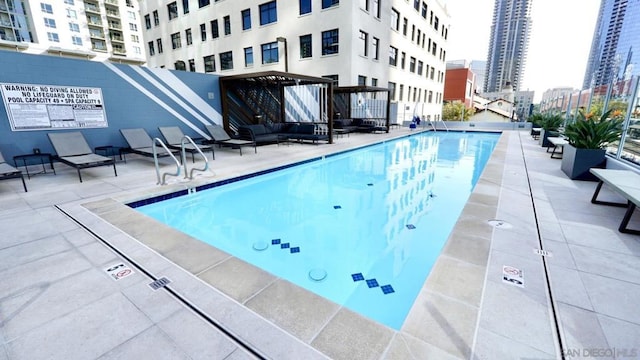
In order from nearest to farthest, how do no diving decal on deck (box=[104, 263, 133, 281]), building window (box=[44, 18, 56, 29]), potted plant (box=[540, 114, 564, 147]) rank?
no diving decal on deck (box=[104, 263, 133, 281]) → potted plant (box=[540, 114, 564, 147]) → building window (box=[44, 18, 56, 29])

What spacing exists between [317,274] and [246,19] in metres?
18.5

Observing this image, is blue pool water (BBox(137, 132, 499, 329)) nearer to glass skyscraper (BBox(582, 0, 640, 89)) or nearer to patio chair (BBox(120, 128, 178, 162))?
patio chair (BBox(120, 128, 178, 162))

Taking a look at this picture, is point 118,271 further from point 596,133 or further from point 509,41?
point 509,41

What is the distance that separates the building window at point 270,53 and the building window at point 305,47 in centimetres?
176

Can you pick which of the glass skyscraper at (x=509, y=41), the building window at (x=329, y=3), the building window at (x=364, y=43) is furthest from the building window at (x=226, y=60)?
A: the glass skyscraper at (x=509, y=41)

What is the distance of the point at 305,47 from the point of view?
50.7ft

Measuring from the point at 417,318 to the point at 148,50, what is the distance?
3060 cm

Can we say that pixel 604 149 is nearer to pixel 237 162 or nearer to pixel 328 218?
pixel 328 218

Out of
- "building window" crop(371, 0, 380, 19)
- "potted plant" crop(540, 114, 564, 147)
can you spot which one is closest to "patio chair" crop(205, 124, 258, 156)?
"potted plant" crop(540, 114, 564, 147)

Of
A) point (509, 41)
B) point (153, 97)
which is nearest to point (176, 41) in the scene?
point (153, 97)

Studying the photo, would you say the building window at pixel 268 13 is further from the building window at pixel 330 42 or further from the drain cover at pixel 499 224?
the drain cover at pixel 499 224

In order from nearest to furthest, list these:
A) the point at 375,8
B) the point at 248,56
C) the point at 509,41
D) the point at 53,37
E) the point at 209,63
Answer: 1. the point at 375,8
2. the point at 248,56
3. the point at 209,63
4. the point at 53,37
5. the point at 509,41

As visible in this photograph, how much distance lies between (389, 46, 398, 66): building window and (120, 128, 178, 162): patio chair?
15725 mm

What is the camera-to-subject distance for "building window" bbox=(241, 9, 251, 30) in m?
17.2
